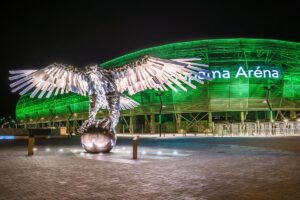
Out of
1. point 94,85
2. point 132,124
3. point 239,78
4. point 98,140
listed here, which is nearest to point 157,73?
point 94,85

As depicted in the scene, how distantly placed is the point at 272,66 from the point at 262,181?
119 feet

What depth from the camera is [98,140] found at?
1302 cm

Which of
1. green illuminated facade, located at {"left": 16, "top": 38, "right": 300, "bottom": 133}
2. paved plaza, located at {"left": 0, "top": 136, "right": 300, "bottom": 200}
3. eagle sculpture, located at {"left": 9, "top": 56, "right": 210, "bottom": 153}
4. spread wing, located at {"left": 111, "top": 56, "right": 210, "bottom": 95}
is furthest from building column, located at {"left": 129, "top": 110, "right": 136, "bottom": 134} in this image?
paved plaza, located at {"left": 0, "top": 136, "right": 300, "bottom": 200}

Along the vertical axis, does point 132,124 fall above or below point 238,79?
below

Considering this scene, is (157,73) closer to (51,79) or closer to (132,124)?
(51,79)

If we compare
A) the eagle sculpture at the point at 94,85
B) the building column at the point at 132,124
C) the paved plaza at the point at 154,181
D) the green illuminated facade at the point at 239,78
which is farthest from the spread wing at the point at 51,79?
the building column at the point at 132,124

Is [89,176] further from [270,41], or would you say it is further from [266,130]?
[270,41]

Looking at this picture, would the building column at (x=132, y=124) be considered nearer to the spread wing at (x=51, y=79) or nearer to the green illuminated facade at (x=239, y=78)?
the green illuminated facade at (x=239, y=78)

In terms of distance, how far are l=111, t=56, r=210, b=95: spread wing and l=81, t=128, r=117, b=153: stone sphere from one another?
1.90 metres

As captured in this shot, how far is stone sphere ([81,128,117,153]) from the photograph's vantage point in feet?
42.3

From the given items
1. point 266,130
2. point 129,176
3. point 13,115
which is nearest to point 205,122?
point 266,130

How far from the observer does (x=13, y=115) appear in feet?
341

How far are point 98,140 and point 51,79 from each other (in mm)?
3069

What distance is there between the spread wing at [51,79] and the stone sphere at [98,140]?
1.88 m
